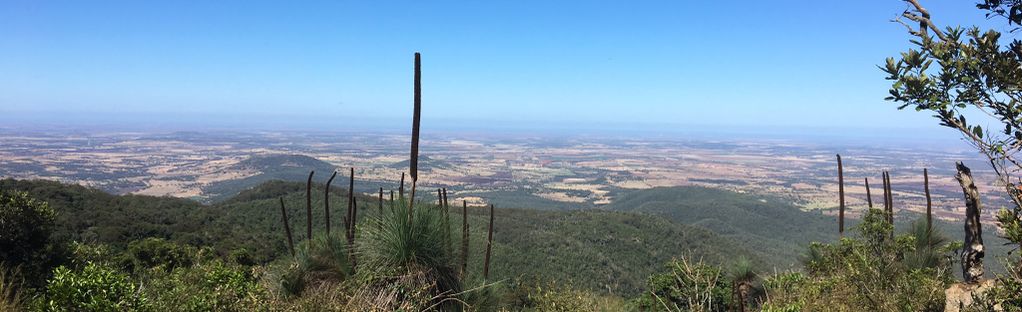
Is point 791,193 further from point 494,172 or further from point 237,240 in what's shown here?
point 237,240

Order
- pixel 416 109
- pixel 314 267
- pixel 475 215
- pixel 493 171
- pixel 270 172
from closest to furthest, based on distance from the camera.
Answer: pixel 416 109
pixel 314 267
pixel 475 215
pixel 270 172
pixel 493 171

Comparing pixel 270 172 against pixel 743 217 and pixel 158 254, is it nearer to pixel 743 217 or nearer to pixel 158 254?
pixel 743 217

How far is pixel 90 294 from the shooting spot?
3566 mm

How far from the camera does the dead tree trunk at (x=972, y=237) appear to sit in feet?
22.6

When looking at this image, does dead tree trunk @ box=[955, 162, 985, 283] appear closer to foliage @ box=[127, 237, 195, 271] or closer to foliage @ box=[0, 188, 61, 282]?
foliage @ box=[0, 188, 61, 282]

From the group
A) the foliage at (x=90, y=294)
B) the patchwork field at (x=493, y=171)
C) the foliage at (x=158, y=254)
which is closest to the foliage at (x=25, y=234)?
the foliage at (x=158, y=254)

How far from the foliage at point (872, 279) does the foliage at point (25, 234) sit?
11340 mm

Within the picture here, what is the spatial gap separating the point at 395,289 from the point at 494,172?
9687 cm

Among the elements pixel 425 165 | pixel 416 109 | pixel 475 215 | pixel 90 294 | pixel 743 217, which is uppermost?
pixel 416 109

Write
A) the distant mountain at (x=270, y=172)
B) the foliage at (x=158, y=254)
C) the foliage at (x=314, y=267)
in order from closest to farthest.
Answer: the foliage at (x=314, y=267)
the foliage at (x=158, y=254)
the distant mountain at (x=270, y=172)

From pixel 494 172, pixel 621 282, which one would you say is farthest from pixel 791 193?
pixel 621 282

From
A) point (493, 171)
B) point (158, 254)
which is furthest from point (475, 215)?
point (493, 171)

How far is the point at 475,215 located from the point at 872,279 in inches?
505

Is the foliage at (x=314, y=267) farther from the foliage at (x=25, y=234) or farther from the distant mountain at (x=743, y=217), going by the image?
the distant mountain at (x=743, y=217)
